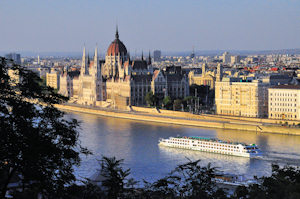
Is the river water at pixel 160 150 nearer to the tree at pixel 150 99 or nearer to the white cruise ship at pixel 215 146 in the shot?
the white cruise ship at pixel 215 146

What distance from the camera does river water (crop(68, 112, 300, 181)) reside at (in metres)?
22.0

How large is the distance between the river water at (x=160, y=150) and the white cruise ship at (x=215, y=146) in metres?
0.36

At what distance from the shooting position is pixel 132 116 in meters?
43.8

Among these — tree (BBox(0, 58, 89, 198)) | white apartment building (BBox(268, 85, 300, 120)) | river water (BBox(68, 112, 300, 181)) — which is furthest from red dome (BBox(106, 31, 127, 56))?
tree (BBox(0, 58, 89, 198))

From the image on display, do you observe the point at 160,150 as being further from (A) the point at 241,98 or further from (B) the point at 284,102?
(A) the point at 241,98

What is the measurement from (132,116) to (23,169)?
35.4m

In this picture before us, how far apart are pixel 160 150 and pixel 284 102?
13.1 metres

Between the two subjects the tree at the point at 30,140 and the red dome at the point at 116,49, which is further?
the red dome at the point at 116,49

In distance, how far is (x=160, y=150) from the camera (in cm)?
2703

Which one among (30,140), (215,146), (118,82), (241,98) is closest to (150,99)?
(118,82)

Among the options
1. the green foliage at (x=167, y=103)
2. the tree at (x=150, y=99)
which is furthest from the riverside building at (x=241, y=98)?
the tree at (x=150, y=99)

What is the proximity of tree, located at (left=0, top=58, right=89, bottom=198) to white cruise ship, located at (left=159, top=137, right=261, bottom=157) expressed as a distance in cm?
1710

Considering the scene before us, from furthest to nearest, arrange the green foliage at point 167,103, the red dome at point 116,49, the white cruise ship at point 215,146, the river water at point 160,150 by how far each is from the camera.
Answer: the red dome at point 116,49 → the green foliage at point 167,103 → the white cruise ship at point 215,146 → the river water at point 160,150

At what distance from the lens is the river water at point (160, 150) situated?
72.0 feet
